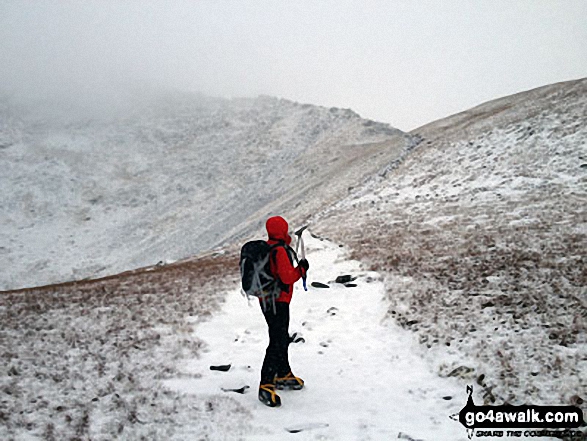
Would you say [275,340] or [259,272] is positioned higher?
[259,272]

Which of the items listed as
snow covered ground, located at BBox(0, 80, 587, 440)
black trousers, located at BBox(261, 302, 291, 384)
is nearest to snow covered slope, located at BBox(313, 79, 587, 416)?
snow covered ground, located at BBox(0, 80, 587, 440)

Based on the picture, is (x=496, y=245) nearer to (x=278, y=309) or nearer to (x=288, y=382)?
(x=288, y=382)

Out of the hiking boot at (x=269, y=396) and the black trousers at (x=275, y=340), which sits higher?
the black trousers at (x=275, y=340)

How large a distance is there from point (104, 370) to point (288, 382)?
357 centimetres

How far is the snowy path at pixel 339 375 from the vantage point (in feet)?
20.0

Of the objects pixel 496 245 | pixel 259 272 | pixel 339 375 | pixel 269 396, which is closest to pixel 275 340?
pixel 269 396

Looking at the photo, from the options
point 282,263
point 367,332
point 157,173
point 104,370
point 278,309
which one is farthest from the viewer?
point 157,173

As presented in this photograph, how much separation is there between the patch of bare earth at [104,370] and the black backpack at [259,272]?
1795mm

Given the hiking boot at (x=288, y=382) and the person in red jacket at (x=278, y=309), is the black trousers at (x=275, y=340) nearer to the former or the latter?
the person in red jacket at (x=278, y=309)

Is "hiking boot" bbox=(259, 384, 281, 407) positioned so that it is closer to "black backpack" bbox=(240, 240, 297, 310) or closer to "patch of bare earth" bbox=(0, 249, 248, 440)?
"patch of bare earth" bbox=(0, 249, 248, 440)

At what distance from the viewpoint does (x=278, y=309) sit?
22.7 feet

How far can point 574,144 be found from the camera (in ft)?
84.0

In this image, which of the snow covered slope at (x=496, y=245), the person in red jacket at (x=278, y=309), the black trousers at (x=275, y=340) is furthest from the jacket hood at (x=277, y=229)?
the snow covered slope at (x=496, y=245)

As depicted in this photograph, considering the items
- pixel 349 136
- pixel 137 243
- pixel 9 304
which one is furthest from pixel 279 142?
pixel 9 304
